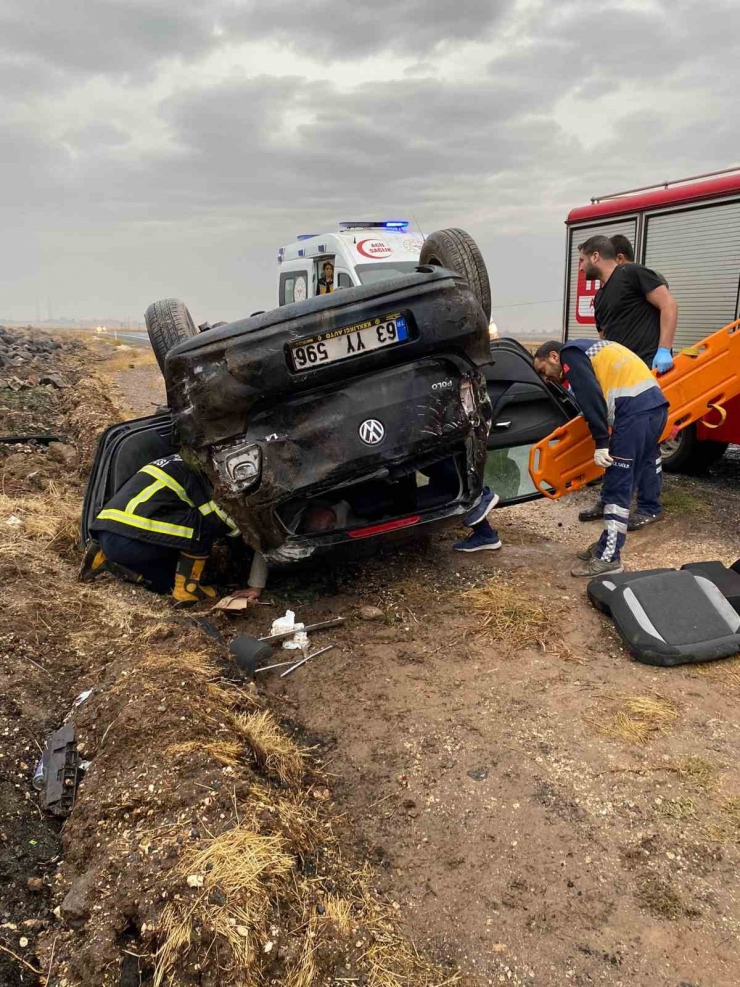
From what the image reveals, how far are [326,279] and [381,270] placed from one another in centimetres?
101

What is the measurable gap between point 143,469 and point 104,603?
78 cm

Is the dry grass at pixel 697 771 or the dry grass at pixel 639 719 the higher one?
the dry grass at pixel 697 771

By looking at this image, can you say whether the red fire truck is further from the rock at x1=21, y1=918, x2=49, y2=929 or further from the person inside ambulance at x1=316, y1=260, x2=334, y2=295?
the rock at x1=21, y1=918, x2=49, y2=929

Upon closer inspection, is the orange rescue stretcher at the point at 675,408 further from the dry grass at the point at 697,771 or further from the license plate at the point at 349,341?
the dry grass at the point at 697,771

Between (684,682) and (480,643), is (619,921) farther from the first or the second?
(480,643)

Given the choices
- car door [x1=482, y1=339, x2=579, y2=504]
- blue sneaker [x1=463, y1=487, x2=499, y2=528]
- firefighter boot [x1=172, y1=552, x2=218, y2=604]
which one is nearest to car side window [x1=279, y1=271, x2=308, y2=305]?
car door [x1=482, y1=339, x2=579, y2=504]

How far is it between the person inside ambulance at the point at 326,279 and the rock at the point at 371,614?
740 cm

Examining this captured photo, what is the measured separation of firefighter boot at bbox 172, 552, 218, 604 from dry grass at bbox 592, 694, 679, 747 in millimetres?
2347

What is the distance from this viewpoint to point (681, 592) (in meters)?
3.51

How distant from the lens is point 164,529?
4023 mm

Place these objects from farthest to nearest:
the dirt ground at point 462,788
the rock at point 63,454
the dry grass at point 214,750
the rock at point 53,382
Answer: the rock at point 53,382
the rock at point 63,454
the dry grass at point 214,750
the dirt ground at point 462,788

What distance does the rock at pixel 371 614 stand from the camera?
13.0 feet

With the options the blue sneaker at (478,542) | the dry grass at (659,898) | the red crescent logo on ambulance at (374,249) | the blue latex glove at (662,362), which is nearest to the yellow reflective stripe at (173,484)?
the blue sneaker at (478,542)

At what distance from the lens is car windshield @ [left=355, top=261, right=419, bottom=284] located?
9.95 metres
